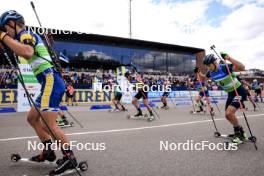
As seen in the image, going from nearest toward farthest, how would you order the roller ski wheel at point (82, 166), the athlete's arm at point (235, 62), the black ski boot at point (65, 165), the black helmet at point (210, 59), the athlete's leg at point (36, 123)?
the black ski boot at point (65, 165), the roller ski wheel at point (82, 166), the athlete's leg at point (36, 123), the athlete's arm at point (235, 62), the black helmet at point (210, 59)

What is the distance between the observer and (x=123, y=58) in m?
42.9

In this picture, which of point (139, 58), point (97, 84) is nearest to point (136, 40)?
point (139, 58)

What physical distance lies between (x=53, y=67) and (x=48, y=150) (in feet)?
4.40

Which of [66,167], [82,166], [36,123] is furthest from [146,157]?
[36,123]

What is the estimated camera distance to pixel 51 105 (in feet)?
12.4

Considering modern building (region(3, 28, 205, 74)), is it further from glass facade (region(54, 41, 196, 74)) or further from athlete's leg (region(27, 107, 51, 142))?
athlete's leg (region(27, 107, 51, 142))

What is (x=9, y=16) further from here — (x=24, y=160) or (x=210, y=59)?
(x=210, y=59)

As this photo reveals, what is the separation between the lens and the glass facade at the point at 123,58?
38.1 meters

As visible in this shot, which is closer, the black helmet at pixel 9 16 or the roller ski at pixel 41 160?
the black helmet at pixel 9 16

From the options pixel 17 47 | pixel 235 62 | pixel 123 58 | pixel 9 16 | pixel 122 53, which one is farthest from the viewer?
pixel 123 58

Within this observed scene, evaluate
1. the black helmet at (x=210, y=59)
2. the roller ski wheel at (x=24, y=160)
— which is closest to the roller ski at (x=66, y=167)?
the roller ski wheel at (x=24, y=160)

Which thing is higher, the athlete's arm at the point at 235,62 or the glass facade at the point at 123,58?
the glass facade at the point at 123,58

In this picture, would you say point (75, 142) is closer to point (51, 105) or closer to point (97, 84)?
point (51, 105)

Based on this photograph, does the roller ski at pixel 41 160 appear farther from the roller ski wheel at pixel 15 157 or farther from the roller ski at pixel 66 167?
the roller ski at pixel 66 167
